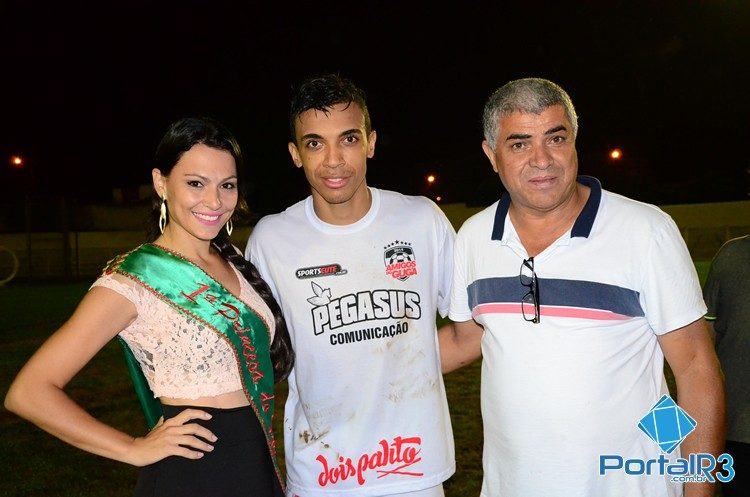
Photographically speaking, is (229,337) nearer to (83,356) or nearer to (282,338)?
(282,338)

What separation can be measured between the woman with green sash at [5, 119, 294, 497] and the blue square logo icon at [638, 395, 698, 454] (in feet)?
5.41

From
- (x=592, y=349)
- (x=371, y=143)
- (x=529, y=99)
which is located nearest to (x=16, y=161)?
(x=371, y=143)

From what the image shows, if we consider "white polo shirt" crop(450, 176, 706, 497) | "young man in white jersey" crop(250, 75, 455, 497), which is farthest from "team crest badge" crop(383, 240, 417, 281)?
"white polo shirt" crop(450, 176, 706, 497)

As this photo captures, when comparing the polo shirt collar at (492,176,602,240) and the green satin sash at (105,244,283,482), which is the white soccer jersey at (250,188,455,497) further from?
the polo shirt collar at (492,176,602,240)

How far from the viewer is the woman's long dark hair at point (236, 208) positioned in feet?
9.71

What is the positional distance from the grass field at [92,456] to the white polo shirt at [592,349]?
2.87m

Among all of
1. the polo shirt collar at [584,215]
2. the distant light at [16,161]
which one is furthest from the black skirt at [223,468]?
the distant light at [16,161]

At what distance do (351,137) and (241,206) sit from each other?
682 mm

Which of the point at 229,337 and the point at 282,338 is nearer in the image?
the point at 229,337

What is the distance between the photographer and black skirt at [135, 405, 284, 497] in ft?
8.77

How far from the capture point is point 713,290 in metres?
3.60

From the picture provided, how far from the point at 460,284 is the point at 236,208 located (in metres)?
1.21

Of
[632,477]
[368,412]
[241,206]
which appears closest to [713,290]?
[632,477]

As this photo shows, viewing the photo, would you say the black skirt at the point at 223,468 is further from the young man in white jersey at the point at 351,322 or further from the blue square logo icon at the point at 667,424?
the blue square logo icon at the point at 667,424
